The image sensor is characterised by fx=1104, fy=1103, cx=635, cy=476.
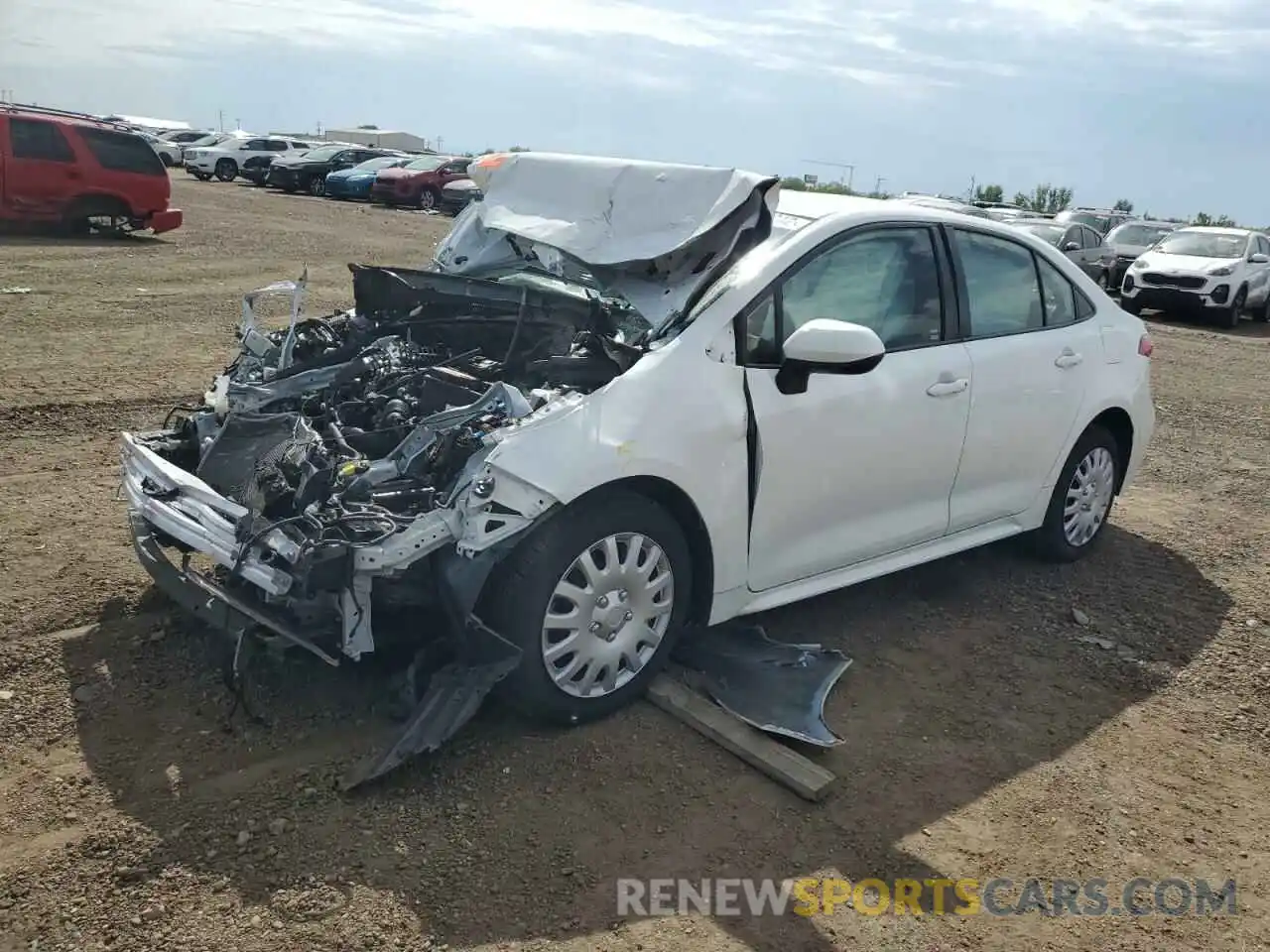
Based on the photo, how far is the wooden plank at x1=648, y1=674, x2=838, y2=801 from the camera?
362 cm

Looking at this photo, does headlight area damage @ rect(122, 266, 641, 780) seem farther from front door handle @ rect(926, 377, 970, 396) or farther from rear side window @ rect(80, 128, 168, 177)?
rear side window @ rect(80, 128, 168, 177)

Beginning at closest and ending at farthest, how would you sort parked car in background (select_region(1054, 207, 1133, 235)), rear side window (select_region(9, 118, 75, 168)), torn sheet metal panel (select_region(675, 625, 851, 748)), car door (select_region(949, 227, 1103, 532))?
torn sheet metal panel (select_region(675, 625, 851, 748)) → car door (select_region(949, 227, 1103, 532)) → rear side window (select_region(9, 118, 75, 168)) → parked car in background (select_region(1054, 207, 1133, 235))

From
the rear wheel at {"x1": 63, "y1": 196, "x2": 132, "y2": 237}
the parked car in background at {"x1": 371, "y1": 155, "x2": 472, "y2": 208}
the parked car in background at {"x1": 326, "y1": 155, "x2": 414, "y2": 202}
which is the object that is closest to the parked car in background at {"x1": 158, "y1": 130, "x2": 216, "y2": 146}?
the parked car in background at {"x1": 326, "y1": 155, "x2": 414, "y2": 202}

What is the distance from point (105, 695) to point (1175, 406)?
9736mm

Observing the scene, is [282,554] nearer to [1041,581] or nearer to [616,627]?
[616,627]

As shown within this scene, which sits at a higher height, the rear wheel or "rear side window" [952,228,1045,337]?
"rear side window" [952,228,1045,337]

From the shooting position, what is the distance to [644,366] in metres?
3.82

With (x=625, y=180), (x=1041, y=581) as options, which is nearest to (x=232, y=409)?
(x=625, y=180)

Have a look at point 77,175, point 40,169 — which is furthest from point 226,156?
point 40,169

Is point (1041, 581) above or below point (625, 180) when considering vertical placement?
below

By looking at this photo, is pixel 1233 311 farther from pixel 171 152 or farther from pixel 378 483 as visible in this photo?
pixel 171 152

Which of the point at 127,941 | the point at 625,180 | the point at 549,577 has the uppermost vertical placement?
the point at 625,180

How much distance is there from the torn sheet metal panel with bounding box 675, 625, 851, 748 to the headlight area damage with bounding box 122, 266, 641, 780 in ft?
3.10

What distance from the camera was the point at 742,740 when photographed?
12.5 feet
